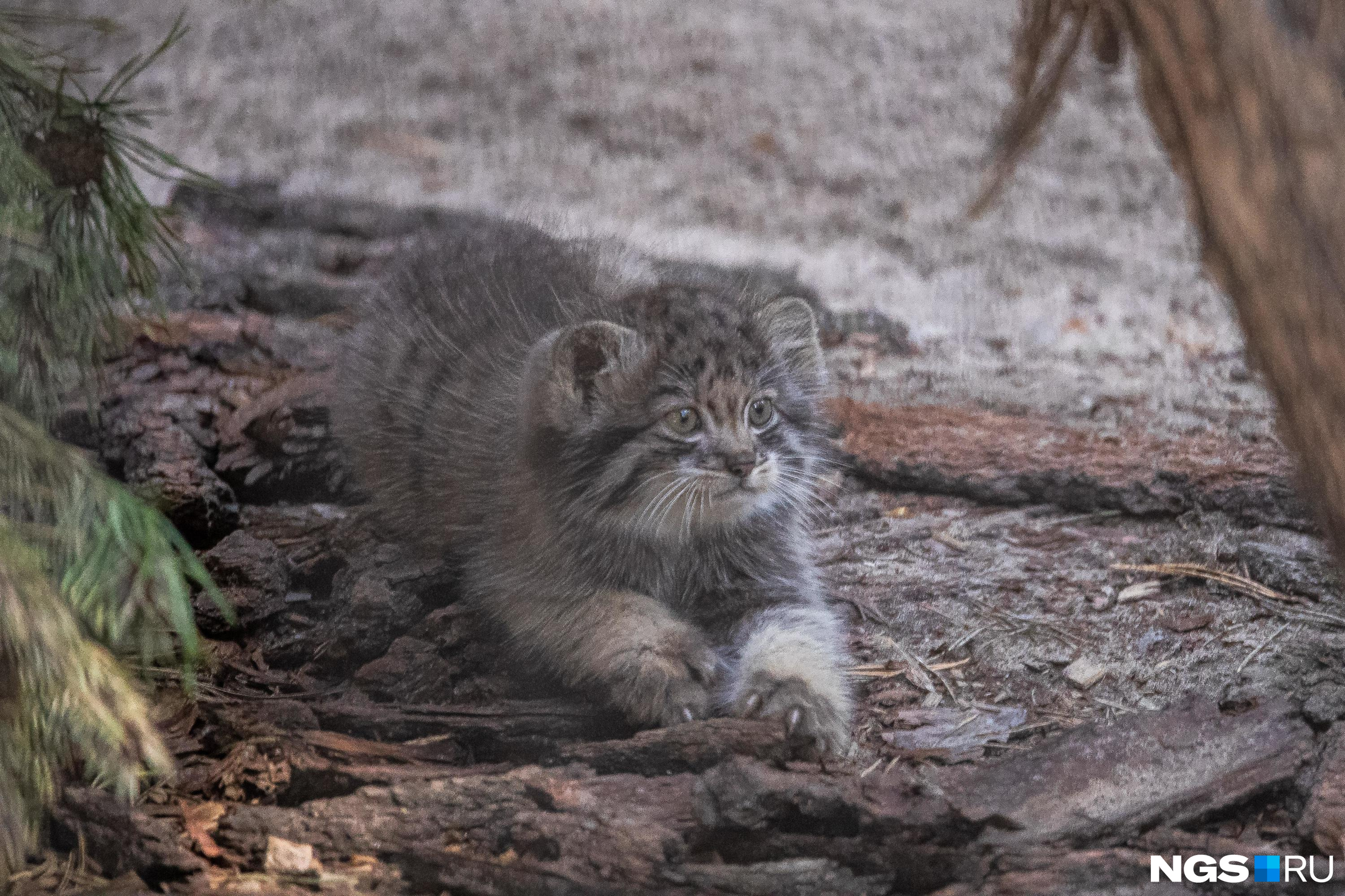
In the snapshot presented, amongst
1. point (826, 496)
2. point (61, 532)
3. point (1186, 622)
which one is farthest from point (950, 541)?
point (61, 532)

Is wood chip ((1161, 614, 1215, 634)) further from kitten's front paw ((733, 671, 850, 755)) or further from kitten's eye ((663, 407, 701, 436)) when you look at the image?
kitten's eye ((663, 407, 701, 436))

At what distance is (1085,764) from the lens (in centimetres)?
284

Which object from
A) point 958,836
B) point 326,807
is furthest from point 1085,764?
point 326,807

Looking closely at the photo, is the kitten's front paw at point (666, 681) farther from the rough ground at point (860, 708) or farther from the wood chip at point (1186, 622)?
the wood chip at point (1186, 622)

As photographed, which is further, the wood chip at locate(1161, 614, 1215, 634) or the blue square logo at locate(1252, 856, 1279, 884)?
the wood chip at locate(1161, 614, 1215, 634)

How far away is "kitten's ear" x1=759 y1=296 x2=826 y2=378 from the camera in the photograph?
3.60m

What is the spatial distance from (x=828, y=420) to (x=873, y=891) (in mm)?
2234

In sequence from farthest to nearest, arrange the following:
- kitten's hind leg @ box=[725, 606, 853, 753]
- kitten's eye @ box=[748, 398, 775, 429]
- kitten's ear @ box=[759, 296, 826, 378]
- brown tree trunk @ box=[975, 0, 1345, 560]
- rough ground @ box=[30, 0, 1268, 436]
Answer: rough ground @ box=[30, 0, 1268, 436], kitten's ear @ box=[759, 296, 826, 378], kitten's eye @ box=[748, 398, 775, 429], kitten's hind leg @ box=[725, 606, 853, 753], brown tree trunk @ box=[975, 0, 1345, 560]

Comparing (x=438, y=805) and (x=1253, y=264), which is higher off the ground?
(x=1253, y=264)

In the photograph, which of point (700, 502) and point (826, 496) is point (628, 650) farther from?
point (826, 496)

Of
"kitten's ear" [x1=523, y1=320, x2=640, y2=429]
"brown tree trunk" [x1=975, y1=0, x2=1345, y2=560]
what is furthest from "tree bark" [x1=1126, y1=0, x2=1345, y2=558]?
"kitten's ear" [x1=523, y1=320, x2=640, y2=429]

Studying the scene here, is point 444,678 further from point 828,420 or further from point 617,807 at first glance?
point 828,420

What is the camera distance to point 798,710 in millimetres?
3064

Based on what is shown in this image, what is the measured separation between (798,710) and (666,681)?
34cm
